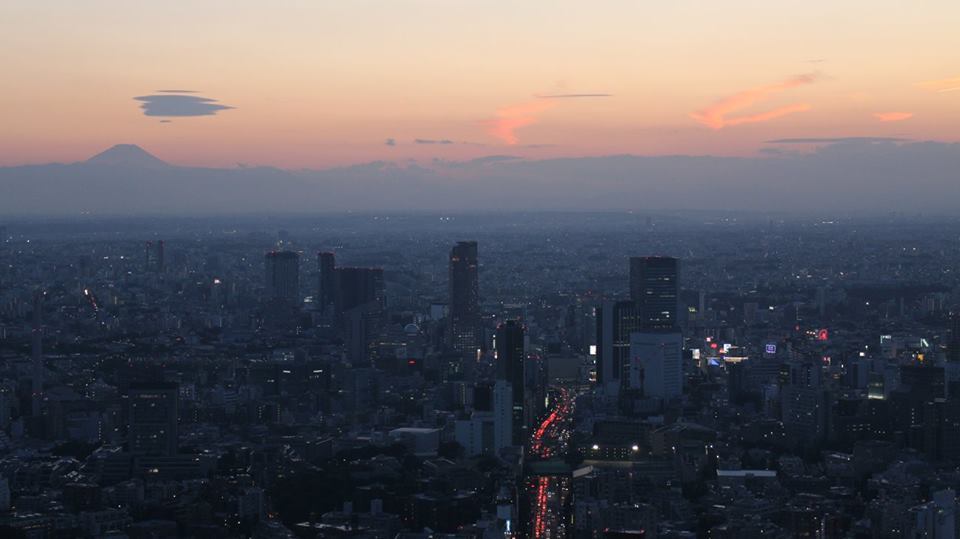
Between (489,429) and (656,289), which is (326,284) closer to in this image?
(656,289)

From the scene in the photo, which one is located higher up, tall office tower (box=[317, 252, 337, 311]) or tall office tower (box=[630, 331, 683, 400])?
tall office tower (box=[317, 252, 337, 311])

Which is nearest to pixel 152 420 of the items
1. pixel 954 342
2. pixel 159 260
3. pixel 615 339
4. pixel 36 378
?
pixel 36 378

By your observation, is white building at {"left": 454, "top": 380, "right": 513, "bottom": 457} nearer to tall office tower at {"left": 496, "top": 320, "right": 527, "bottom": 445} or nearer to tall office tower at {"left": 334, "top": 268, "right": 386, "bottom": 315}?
tall office tower at {"left": 496, "top": 320, "right": 527, "bottom": 445}

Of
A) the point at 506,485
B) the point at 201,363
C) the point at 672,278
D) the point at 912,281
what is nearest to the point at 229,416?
the point at 201,363

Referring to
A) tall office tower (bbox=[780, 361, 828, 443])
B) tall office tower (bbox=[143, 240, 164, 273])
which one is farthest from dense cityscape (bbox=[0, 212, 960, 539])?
tall office tower (bbox=[143, 240, 164, 273])

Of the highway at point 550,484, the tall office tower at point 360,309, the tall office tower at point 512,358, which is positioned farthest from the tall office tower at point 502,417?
the tall office tower at point 360,309
